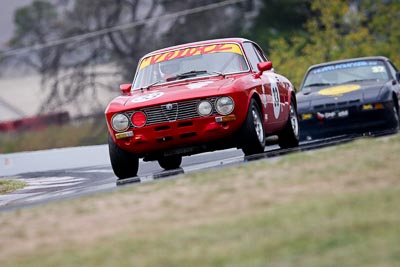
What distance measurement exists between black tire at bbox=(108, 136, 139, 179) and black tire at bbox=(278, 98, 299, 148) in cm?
264

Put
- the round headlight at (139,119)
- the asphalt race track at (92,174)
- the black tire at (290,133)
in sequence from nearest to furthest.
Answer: the asphalt race track at (92,174)
the round headlight at (139,119)
the black tire at (290,133)

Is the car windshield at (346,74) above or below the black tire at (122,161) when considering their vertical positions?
below

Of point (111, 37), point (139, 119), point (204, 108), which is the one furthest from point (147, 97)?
point (111, 37)

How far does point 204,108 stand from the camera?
12.6 meters

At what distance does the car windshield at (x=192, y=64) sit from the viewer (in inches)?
541

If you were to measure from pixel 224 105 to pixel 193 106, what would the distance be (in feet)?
1.14

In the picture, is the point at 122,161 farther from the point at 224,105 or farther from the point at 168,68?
the point at 224,105

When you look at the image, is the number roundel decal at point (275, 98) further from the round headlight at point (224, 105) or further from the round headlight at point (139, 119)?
the round headlight at point (139, 119)

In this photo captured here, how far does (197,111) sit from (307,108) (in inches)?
203

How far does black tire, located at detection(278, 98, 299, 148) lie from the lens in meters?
15.4

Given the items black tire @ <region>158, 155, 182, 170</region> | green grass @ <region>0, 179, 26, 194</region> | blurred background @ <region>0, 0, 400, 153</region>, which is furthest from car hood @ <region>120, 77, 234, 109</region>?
A: blurred background @ <region>0, 0, 400, 153</region>

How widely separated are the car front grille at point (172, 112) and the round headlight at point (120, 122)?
114 millimetres

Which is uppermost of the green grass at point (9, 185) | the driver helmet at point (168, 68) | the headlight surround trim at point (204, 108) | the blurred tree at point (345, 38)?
the driver helmet at point (168, 68)

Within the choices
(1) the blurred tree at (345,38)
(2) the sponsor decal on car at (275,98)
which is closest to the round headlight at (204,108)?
(2) the sponsor decal on car at (275,98)
